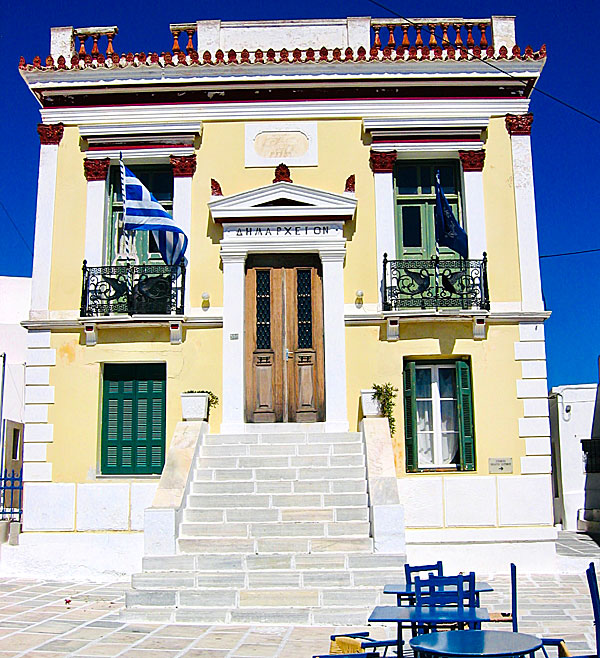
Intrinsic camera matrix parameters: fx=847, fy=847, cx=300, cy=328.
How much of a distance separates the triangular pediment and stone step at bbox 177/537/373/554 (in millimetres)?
5872

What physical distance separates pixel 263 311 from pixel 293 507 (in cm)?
409

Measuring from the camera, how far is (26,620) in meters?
9.73

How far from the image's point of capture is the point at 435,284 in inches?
562

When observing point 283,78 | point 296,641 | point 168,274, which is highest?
point 283,78

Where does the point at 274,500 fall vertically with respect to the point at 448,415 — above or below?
below

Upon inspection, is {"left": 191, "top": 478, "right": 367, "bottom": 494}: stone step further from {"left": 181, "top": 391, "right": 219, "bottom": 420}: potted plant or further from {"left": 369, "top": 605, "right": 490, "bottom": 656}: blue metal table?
{"left": 369, "top": 605, "right": 490, "bottom": 656}: blue metal table

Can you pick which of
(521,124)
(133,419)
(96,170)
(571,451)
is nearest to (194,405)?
(133,419)

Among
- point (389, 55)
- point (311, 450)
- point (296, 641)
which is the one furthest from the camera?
point (389, 55)

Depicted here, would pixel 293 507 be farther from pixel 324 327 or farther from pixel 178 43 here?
pixel 178 43

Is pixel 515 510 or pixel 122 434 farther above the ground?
pixel 122 434

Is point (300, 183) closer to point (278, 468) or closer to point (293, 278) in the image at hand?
point (293, 278)

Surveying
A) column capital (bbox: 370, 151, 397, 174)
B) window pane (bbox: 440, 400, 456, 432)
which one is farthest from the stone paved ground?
column capital (bbox: 370, 151, 397, 174)

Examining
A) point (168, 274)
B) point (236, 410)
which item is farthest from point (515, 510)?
point (168, 274)

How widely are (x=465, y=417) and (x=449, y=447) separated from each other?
0.61 meters
